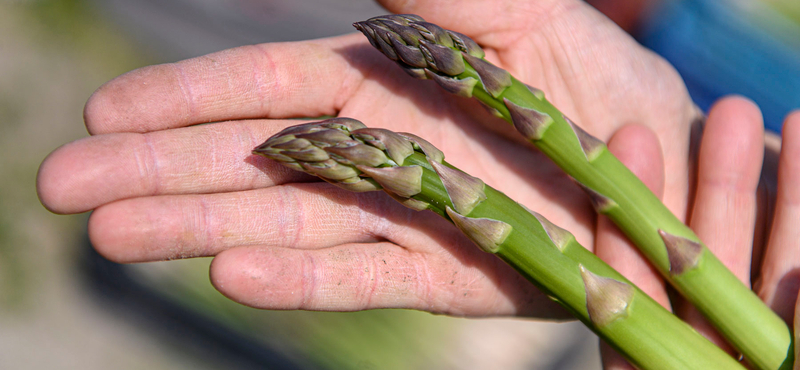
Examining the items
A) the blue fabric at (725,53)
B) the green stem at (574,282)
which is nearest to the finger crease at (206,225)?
the green stem at (574,282)

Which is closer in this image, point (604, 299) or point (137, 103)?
point (604, 299)

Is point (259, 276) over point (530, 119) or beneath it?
beneath

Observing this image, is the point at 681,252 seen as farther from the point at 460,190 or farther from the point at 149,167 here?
the point at 149,167

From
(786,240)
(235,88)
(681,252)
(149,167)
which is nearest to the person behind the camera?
(149,167)

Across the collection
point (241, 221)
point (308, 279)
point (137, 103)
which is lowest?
point (308, 279)

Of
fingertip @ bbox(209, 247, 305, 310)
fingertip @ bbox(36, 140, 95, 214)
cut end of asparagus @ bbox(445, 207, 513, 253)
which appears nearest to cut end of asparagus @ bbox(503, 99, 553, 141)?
cut end of asparagus @ bbox(445, 207, 513, 253)

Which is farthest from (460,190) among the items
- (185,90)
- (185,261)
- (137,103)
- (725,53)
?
(725,53)

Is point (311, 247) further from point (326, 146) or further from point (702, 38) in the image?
point (702, 38)

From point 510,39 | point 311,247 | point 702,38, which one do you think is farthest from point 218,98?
point 702,38
